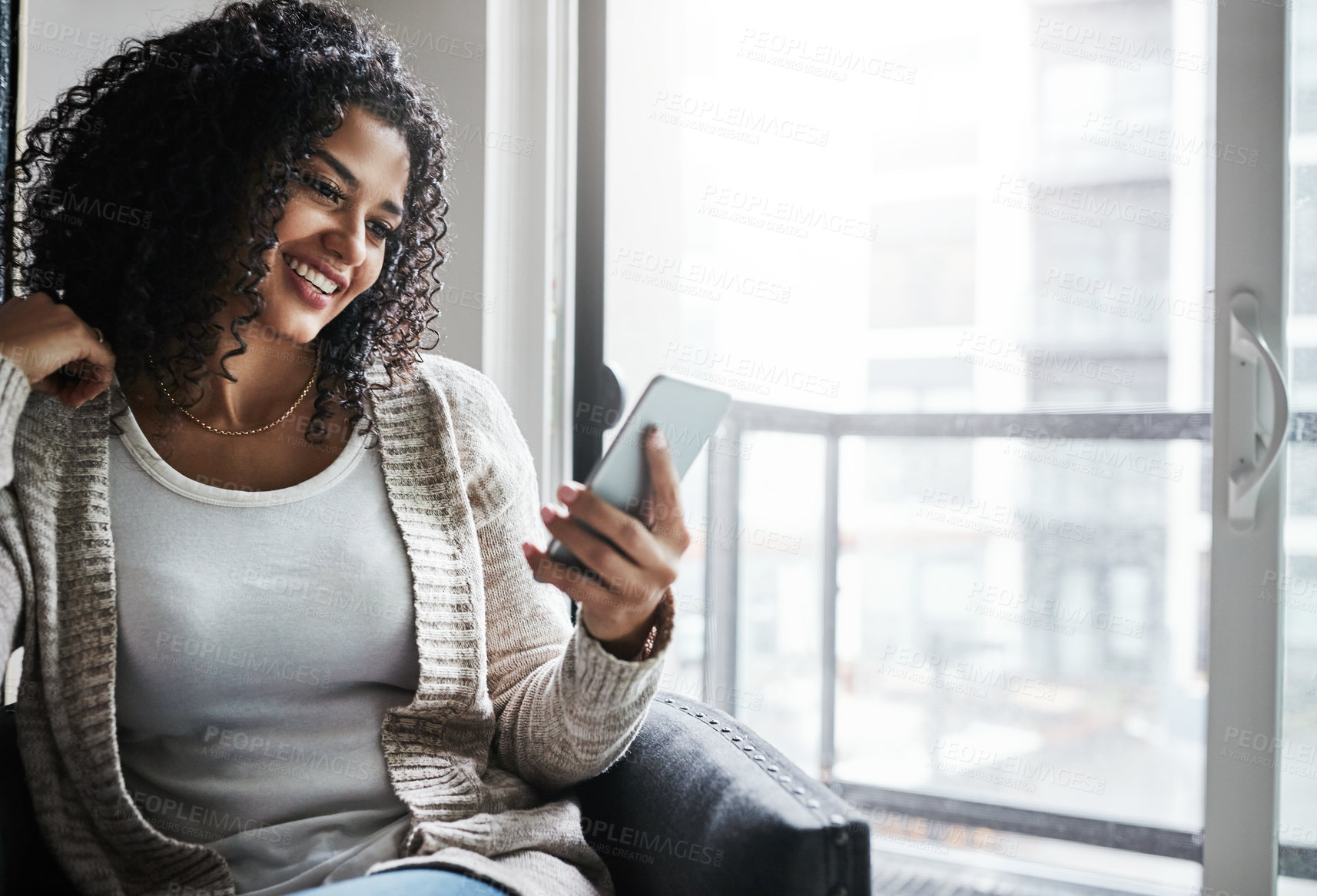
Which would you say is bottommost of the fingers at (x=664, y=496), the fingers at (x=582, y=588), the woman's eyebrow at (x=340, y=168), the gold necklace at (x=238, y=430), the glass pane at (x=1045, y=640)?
the glass pane at (x=1045, y=640)

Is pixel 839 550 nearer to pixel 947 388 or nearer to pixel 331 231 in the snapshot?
pixel 947 388

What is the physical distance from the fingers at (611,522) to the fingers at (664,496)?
0.06ft

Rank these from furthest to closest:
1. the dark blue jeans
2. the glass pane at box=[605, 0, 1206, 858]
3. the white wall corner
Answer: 1. the glass pane at box=[605, 0, 1206, 858]
2. the white wall corner
3. the dark blue jeans

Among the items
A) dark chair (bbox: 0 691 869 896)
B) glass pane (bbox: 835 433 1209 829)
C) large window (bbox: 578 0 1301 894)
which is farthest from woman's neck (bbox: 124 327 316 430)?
glass pane (bbox: 835 433 1209 829)

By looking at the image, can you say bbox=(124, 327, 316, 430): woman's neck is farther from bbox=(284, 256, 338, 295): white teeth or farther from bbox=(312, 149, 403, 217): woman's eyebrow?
bbox=(312, 149, 403, 217): woman's eyebrow

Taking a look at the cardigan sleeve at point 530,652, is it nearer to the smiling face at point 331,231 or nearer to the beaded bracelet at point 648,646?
the beaded bracelet at point 648,646

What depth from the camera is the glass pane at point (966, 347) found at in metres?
2.33

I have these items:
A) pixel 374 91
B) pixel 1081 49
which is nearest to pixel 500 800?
pixel 374 91

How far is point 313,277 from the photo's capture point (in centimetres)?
101

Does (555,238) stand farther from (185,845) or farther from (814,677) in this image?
(814,677)

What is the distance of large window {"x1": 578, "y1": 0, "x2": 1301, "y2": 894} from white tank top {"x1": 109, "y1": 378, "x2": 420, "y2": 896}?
104cm

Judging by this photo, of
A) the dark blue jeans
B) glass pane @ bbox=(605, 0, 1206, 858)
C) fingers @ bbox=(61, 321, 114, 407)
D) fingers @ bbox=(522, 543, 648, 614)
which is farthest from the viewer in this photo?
glass pane @ bbox=(605, 0, 1206, 858)

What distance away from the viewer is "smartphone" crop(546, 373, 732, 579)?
0.78m

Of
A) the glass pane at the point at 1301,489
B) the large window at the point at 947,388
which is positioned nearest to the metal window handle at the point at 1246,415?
the glass pane at the point at 1301,489
